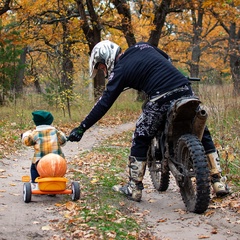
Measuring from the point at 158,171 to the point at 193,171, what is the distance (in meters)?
1.07

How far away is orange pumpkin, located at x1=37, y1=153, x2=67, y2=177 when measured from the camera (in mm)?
5578

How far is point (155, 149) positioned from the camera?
588 centimetres

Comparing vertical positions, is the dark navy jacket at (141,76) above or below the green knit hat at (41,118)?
above

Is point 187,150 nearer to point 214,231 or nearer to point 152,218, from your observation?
point 152,218

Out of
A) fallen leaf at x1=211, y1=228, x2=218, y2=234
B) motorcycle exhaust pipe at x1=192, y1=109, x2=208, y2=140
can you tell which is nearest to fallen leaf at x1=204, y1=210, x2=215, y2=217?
fallen leaf at x1=211, y1=228, x2=218, y2=234

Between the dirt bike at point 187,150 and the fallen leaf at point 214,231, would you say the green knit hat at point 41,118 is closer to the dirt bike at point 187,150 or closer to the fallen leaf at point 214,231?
the dirt bike at point 187,150

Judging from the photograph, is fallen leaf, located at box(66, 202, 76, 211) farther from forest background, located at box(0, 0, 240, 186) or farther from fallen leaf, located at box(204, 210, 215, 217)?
forest background, located at box(0, 0, 240, 186)

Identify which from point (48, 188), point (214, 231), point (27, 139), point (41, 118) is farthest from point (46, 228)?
point (41, 118)

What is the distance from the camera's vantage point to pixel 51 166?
5.58 meters

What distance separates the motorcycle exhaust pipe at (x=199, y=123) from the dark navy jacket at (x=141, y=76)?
0.45 m

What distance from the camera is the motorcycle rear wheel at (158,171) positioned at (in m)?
5.85

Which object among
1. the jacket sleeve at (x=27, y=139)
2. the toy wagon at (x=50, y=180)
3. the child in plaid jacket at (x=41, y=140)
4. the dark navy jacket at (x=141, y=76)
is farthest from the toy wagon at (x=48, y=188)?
the dark navy jacket at (x=141, y=76)

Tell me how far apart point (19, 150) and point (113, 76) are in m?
5.64

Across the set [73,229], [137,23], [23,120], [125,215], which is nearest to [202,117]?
[125,215]
